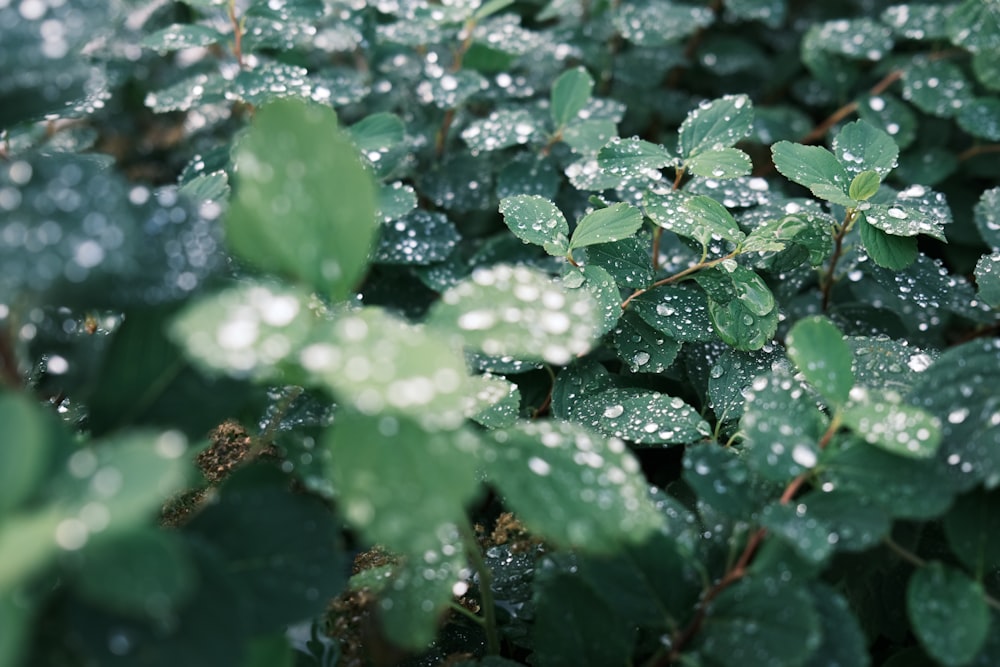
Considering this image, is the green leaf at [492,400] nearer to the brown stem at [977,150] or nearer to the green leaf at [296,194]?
the green leaf at [296,194]

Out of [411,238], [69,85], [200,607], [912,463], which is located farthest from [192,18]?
[912,463]

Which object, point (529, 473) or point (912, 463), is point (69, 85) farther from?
point (912, 463)

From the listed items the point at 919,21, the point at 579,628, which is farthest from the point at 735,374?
the point at 919,21

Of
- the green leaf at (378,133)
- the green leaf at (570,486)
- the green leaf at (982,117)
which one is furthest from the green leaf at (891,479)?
the green leaf at (982,117)

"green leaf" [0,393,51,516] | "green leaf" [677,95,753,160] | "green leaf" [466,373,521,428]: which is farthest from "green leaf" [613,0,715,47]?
"green leaf" [0,393,51,516]

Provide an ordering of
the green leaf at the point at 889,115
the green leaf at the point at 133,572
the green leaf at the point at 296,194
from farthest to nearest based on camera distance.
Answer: the green leaf at the point at 889,115 < the green leaf at the point at 296,194 < the green leaf at the point at 133,572

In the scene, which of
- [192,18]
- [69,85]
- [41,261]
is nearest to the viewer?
[41,261]
